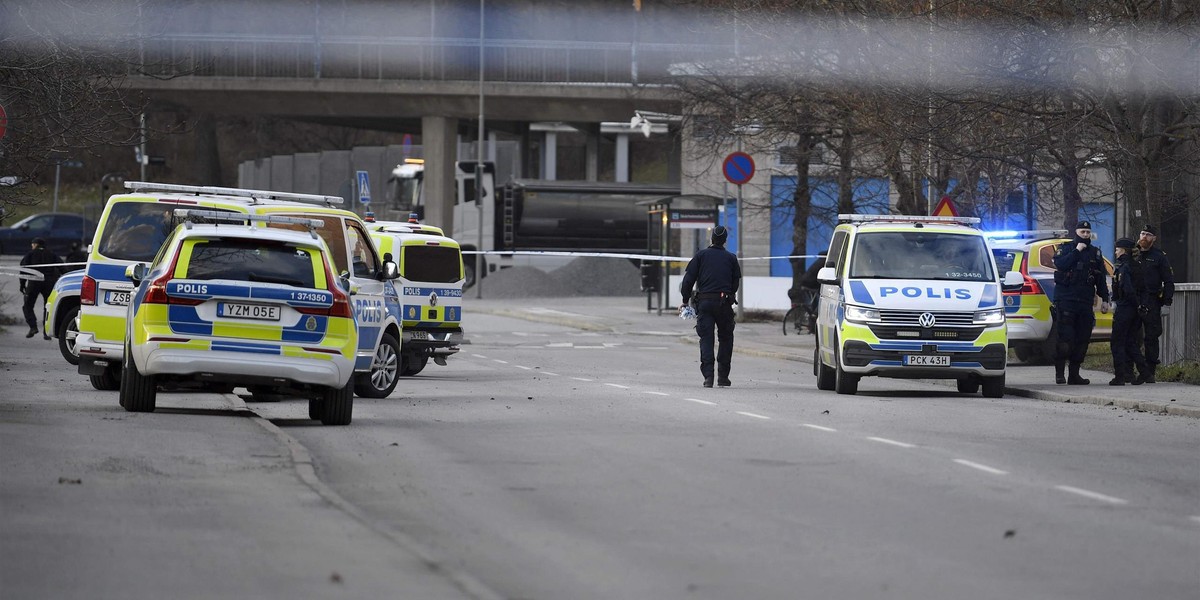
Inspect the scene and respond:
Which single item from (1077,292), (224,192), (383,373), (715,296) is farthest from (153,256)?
(1077,292)

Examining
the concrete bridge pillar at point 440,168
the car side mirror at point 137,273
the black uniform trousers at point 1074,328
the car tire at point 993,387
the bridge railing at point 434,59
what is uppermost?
the bridge railing at point 434,59

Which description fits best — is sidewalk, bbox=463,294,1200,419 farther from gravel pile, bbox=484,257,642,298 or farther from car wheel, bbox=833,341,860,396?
car wheel, bbox=833,341,860,396

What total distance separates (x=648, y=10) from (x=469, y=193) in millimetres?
7959

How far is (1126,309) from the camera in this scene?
21.6 meters

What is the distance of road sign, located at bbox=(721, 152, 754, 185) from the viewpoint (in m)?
33.2

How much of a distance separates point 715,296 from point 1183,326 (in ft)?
19.5

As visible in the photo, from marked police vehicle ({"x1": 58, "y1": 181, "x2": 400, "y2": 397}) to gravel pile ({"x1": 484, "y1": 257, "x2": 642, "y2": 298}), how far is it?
114 ft

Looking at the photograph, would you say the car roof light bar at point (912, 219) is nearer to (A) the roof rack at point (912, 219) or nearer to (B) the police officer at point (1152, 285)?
(A) the roof rack at point (912, 219)

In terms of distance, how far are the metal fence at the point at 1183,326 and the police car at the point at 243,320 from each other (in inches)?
453

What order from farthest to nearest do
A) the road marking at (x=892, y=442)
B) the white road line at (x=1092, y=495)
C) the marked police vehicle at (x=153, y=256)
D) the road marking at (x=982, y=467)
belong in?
the marked police vehicle at (x=153, y=256), the road marking at (x=892, y=442), the road marking at (x=982, y=467), the white road line at (x=1092, y=495)

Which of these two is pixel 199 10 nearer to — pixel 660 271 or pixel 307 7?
pixel 307 7

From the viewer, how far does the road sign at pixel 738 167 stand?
33.2 meters

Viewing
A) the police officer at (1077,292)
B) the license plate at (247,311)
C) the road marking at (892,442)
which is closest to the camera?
the road marking at (892,442)

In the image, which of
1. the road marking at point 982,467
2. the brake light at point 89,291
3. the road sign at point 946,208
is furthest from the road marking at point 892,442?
the road sign at point 946,208
